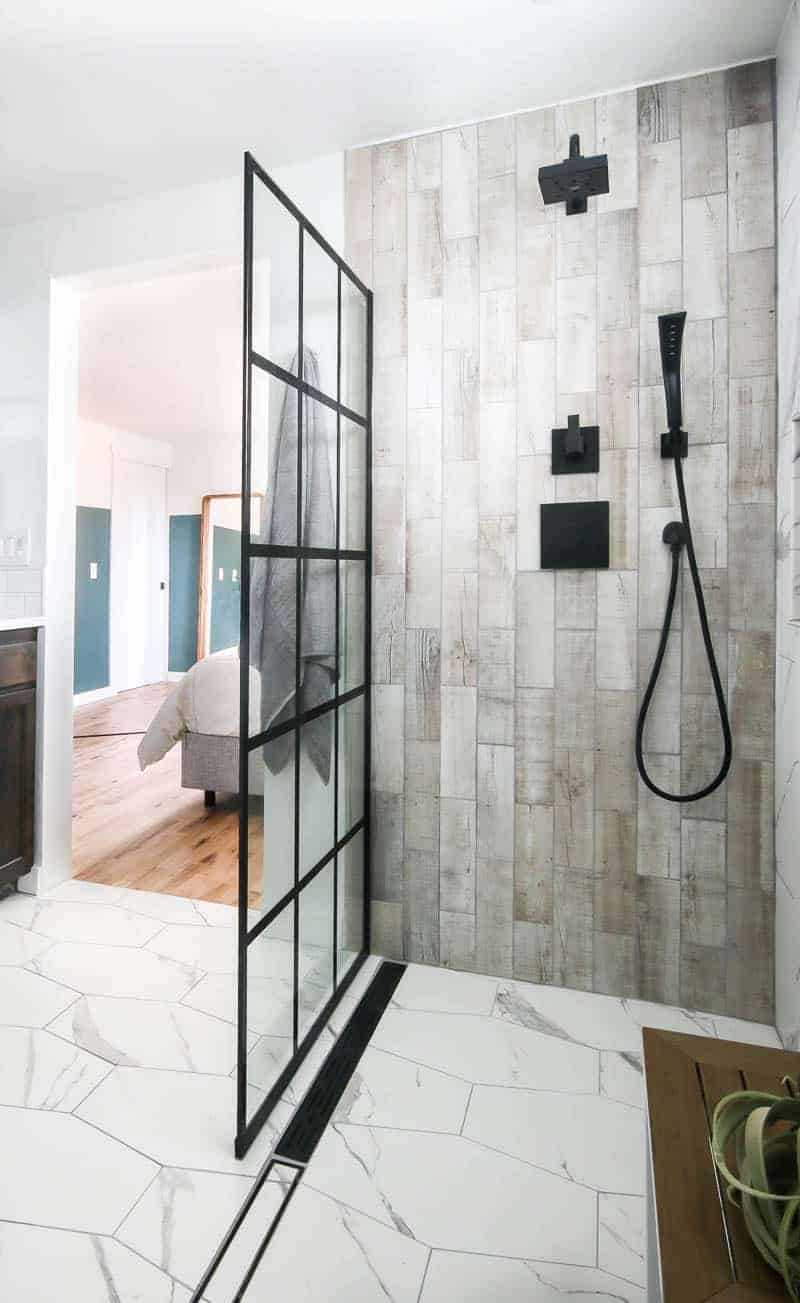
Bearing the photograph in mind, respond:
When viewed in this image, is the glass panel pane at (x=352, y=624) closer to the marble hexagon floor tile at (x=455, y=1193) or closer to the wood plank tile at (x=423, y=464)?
the wood plank tile at (x=423, y=464)

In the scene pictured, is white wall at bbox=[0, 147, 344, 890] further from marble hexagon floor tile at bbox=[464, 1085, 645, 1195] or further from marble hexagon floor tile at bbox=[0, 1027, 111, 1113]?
marble hexagon floor tile at bbox=[464, 1085, 645, 1195]

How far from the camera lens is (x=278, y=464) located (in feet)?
5.73

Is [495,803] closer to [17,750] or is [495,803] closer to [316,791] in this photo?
[316,791]

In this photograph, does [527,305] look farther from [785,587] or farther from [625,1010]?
[625,1010]

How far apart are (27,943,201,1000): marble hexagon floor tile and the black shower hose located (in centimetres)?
133

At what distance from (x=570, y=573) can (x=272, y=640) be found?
876 mm

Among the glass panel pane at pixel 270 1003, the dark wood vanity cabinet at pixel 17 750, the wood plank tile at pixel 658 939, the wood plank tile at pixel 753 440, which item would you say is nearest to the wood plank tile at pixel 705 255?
the wood plank tile at pixel 753 440

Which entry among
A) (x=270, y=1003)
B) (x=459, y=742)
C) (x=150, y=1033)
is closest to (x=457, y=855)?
(x=459, y=742)

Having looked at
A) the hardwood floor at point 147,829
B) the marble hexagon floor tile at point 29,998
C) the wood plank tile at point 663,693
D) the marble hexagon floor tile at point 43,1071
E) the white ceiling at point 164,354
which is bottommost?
the marble hexagon floor tile at point 43,1071

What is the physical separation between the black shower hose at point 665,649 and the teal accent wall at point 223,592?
592 cm

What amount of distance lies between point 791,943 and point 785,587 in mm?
852

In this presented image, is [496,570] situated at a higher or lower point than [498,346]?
lower

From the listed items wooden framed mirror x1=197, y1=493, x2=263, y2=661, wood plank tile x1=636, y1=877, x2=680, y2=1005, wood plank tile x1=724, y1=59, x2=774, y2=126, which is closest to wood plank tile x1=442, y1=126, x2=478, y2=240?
wood plank tile x1=724, y1=59, x2=774, y2=126

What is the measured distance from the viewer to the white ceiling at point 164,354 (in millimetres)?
3531
